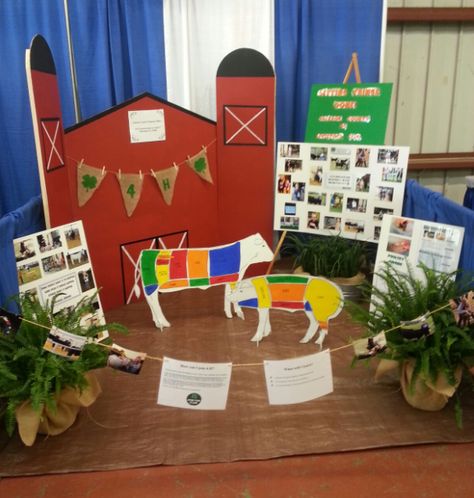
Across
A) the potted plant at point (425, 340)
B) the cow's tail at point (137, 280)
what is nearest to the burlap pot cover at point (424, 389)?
the potted plant at point (425, 340)

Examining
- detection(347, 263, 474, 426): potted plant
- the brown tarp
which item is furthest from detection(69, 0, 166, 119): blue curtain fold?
detection(347, 263, 474, 426): potted plant

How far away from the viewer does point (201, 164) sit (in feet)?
10.5

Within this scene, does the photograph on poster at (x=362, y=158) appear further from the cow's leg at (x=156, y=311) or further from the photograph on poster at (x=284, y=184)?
the cow's leg at (x=156, y=311)

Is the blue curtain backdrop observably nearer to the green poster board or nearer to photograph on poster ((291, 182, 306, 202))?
the green poster board

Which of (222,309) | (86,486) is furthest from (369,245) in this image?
(86,486)

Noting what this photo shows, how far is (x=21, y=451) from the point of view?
5.99 ft

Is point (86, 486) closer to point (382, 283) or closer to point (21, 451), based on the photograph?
point (21, 451)

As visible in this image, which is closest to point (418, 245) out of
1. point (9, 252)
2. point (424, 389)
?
point (424, 389)

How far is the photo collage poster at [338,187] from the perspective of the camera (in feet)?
10.1

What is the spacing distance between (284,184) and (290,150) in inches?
8.9

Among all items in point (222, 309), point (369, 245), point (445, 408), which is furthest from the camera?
point (369, 245)

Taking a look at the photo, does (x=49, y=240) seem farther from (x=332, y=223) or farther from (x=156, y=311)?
(x=332, y=223)

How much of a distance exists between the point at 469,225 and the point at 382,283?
0.60 m

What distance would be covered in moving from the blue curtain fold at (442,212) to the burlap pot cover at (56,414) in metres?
1.62
